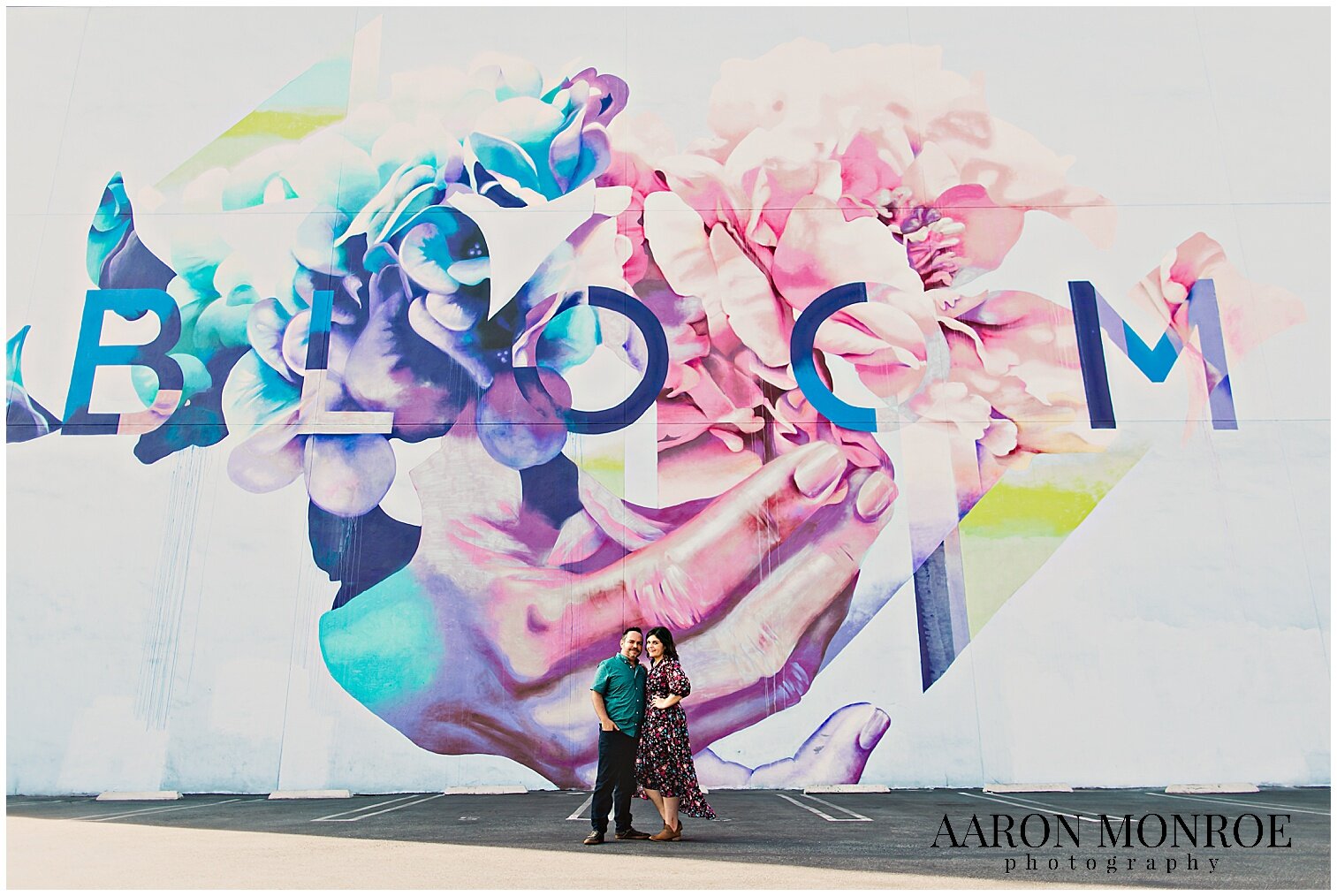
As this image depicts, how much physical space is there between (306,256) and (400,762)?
6935mm

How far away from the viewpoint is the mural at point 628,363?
38.5ft

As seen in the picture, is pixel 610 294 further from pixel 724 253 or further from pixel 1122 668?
pixel 1122 668

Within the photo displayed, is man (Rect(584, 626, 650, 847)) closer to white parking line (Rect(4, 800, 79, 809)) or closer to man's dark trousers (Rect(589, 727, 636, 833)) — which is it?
man's dark trousers (Rect(589, 727, 636, 833))

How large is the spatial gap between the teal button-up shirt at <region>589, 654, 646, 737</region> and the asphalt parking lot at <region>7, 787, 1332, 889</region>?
76 centimetres

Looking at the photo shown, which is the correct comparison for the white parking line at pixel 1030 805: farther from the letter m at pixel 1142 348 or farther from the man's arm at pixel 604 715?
the letter m at pixel 1142 348

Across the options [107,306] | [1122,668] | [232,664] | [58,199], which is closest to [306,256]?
[107,306]

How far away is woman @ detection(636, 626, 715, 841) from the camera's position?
627cm

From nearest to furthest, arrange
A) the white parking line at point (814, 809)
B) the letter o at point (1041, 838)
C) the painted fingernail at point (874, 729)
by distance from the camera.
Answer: the letter o at point (1041, 838) → the white parking line at point (814, 809) → the painted fingernail at point (874, 729)

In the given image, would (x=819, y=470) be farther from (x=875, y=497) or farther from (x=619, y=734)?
(x=619, y=734)

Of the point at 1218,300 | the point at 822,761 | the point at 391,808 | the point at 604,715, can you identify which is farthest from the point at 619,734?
the point at 1218,300

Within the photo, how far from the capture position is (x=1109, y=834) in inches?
261

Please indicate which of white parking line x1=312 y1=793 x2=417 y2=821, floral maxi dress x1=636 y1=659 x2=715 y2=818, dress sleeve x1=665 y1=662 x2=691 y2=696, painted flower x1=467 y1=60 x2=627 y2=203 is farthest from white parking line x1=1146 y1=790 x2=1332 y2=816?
painted flower x1=467 y1=60 x2=627 y2=203

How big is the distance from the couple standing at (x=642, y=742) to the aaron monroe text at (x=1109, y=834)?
1.71m

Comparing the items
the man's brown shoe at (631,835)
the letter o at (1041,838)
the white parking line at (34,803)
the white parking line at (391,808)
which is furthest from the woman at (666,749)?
the white parking line at (34,803)
